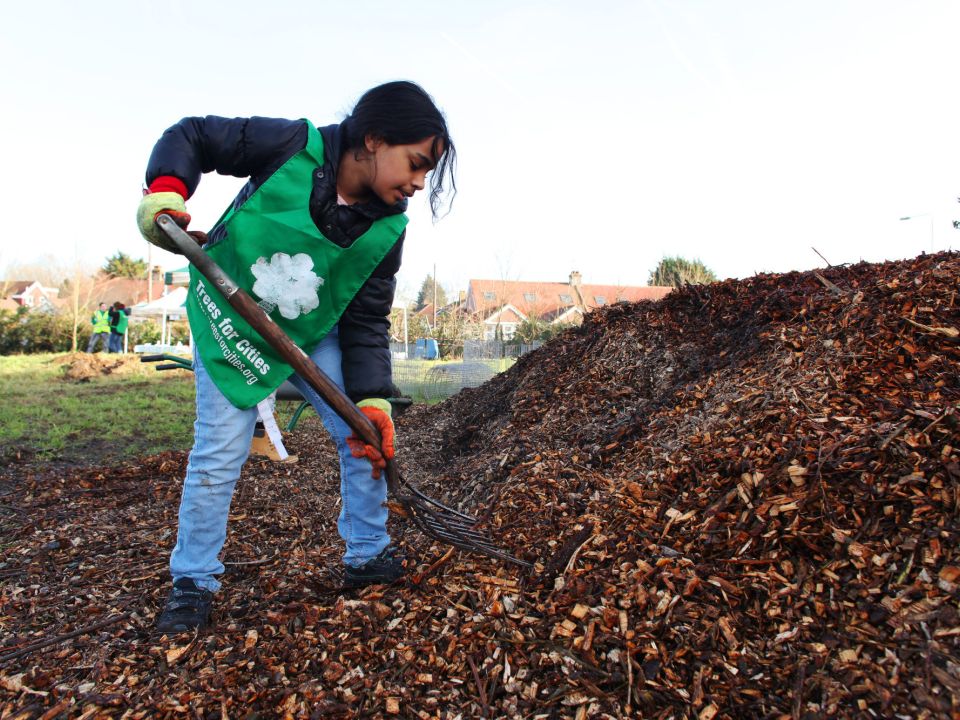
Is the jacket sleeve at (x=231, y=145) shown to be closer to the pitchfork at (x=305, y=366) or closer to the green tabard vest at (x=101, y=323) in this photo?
the pitchfork at (x=305, y=366)

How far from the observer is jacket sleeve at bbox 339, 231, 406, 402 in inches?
81.9

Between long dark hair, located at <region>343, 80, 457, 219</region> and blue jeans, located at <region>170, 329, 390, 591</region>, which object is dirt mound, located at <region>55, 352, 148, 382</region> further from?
long dark hair, located at <region>343, 80, 457, 219</region>

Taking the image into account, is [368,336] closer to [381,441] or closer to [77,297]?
[381,441]

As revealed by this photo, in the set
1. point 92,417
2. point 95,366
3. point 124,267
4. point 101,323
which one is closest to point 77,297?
point 101,323

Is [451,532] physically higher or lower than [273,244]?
lower

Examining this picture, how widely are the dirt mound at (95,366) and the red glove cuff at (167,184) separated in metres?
10.3

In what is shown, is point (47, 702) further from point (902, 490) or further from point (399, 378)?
point (399, 378)

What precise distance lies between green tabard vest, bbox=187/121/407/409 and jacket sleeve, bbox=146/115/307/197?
5 cm

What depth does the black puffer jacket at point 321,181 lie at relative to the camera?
72.0 inches

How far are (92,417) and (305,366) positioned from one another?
574 cm

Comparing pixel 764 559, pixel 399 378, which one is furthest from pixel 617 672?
pixel 399 378

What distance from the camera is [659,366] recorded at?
11.4ft

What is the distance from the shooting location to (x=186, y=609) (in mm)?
1825

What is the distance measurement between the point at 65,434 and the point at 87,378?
5.91 metres
